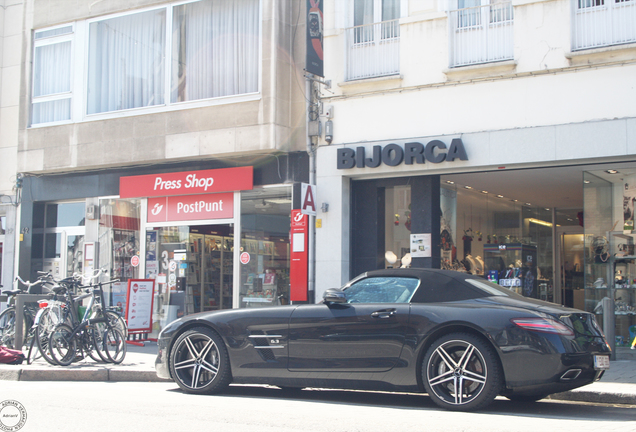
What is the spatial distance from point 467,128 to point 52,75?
997 centimetres

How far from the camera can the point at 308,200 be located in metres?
12.4

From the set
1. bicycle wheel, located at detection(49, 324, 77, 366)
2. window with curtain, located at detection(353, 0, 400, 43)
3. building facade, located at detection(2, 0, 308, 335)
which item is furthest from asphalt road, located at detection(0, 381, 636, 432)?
window with curtain, located at detection(353, 0, 400, 43)

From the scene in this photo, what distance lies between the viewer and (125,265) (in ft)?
49.6

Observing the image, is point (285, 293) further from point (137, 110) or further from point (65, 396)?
point (65, 396)

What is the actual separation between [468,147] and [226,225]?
5.19 metres

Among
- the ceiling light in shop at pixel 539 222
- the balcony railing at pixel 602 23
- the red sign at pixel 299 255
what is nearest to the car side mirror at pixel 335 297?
the red sign at pixel 299 255

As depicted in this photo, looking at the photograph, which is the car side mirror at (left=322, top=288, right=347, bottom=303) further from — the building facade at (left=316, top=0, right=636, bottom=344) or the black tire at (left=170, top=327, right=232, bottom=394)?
the building facade at (left=316, top=0, right=636, bottom=344)

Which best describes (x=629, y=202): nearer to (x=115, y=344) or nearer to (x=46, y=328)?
(x=115, y=344)

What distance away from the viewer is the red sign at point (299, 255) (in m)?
12.7

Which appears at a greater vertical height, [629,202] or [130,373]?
[629,202]

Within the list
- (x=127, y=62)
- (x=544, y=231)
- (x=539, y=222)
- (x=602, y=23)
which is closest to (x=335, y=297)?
(x=602, y=23)

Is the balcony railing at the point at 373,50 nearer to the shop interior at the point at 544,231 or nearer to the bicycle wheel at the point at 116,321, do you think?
the shop interior at the point at 544,231

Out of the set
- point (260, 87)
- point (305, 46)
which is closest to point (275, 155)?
point (260, 87)

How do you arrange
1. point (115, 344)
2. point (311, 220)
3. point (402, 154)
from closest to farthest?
point (115, 344) < point (402, 154) < point (311, 220)
